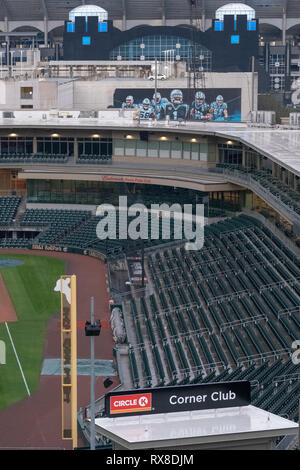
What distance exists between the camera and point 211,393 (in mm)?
21891

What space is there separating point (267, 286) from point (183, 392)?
2022 cm

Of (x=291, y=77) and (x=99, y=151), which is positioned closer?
(x=99, y=151)

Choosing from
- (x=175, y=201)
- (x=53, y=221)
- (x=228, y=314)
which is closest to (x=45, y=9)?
(x=53, y=221)

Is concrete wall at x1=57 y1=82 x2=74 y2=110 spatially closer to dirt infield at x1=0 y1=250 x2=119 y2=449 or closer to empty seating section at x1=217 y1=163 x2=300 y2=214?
empty seating section at x1=217 y1=163 x2=300 y2=214

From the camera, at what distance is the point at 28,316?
4869 centimetres

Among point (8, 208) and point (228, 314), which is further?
point (8, 208)

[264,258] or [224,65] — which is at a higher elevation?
[224,65]

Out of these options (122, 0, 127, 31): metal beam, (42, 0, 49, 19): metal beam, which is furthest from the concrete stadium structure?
(42, 0, 49, 19): metal beam

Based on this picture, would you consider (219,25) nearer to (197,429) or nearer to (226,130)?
(226,130)

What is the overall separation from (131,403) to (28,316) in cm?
2760

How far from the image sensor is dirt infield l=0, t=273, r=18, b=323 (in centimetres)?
4812
